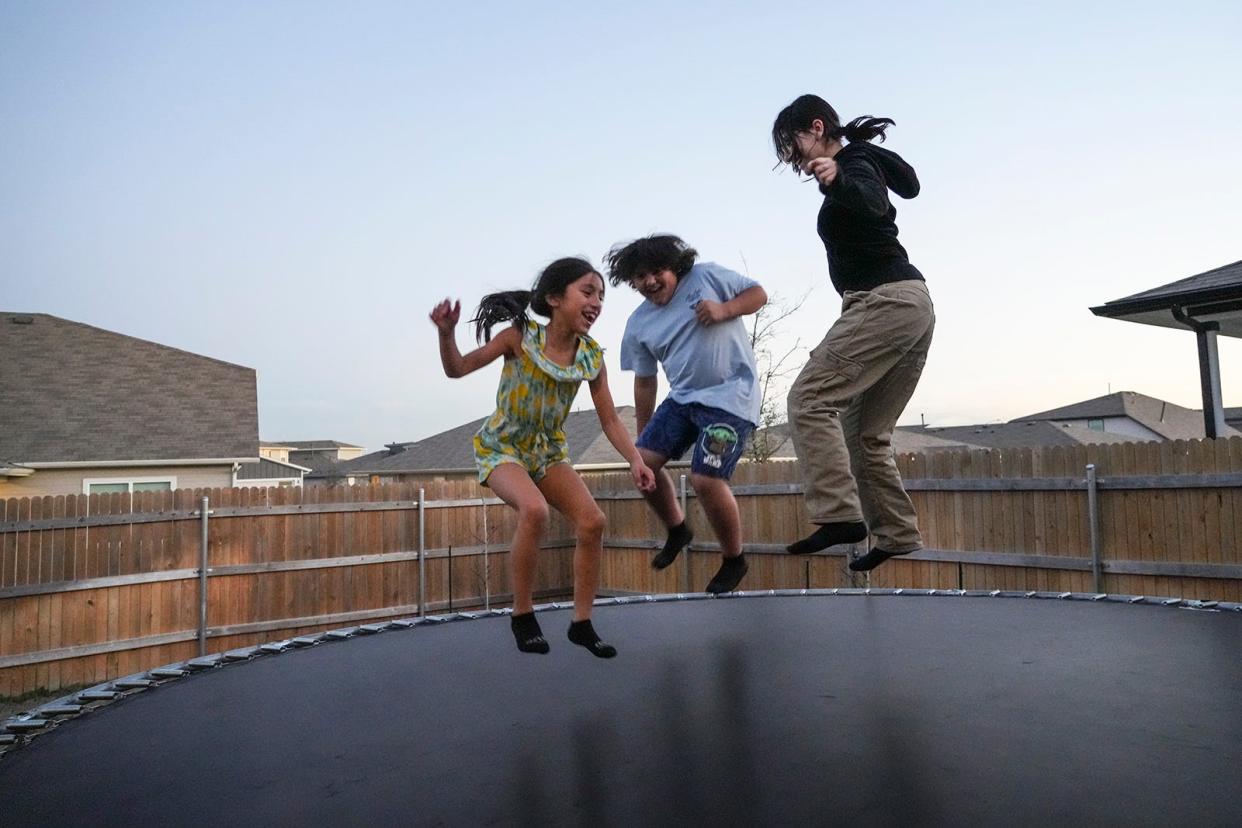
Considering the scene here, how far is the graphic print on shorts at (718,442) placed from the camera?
241 cm

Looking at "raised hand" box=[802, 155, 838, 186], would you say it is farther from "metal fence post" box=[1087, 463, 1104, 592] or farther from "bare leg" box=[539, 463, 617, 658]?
"metal fence post" box=[1087, 463, 1104, 592]

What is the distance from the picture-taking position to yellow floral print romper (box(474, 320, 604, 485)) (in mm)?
1959

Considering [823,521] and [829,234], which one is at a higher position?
[829,234]

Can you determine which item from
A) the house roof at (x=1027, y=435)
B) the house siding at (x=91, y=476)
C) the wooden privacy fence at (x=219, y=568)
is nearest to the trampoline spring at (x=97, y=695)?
the wooden privacy fence at (x=219, y=568)

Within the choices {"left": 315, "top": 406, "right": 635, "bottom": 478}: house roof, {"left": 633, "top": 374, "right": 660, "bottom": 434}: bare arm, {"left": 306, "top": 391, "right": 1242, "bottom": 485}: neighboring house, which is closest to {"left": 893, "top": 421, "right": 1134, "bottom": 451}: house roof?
{"left": 306, "top": 391, "right": 1242, "bottom": 485}: neighboring house

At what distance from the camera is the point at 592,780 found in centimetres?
120

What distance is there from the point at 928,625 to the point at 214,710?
1.71 meters

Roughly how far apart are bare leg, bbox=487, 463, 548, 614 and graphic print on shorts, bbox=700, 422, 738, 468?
625 mm

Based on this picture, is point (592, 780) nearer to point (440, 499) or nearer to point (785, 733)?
point (785, 733)

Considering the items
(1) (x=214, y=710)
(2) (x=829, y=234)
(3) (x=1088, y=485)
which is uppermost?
(2) (x=829, y=234)

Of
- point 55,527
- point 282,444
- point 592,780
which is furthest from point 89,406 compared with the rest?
point 282,444

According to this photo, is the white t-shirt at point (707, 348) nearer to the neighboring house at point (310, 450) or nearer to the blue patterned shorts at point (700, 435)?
the blue patterned shorts at point (700, 435)

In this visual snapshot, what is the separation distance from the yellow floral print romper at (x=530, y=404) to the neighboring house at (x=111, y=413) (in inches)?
370

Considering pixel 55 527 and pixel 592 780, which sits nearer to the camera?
pixel 592 780
